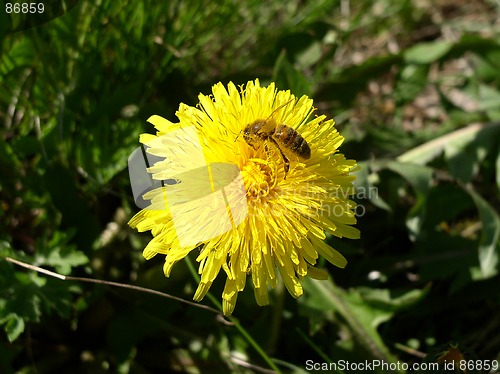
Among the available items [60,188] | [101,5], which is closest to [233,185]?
[60,188]

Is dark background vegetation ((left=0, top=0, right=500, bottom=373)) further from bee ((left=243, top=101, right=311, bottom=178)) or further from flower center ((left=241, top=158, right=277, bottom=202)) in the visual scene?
bee ((left=243, top=101, right=311, bottom=178))

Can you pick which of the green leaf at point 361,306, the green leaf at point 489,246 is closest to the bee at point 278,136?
the green leaf at point 361,306

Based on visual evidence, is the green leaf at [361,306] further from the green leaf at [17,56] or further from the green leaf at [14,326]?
the green leaf at [17,56]

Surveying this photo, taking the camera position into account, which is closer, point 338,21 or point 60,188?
point 60,188

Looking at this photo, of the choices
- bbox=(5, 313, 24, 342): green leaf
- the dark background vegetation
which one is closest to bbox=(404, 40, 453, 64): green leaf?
the dark background vegetation

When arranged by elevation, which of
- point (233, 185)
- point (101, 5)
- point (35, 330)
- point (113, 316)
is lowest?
point (113, 316)

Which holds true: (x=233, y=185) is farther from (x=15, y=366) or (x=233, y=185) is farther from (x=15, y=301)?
(x=15, y=366)
